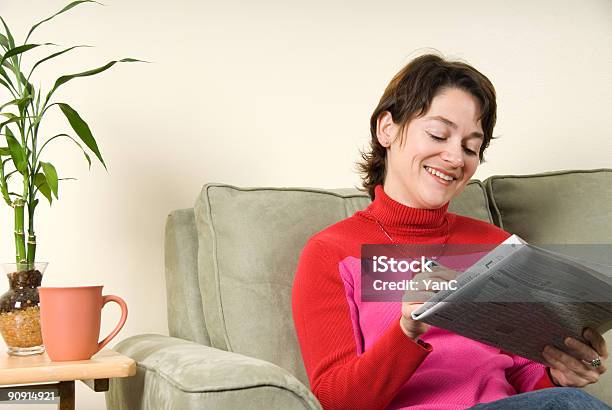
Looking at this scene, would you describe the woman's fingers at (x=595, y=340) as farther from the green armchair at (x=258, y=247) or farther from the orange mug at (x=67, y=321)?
the orange mug at (x=67, y=321)

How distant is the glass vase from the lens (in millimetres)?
1477

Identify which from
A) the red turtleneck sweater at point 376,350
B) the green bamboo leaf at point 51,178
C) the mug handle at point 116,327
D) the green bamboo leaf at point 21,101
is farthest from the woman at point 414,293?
the green bamboo leaf at point 21,101

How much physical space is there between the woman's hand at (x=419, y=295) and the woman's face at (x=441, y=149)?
0.38 m

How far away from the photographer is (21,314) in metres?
1.48

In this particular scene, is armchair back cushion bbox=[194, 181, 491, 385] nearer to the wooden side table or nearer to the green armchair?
the green armchair

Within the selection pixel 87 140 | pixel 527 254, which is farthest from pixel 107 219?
pixel 527 254

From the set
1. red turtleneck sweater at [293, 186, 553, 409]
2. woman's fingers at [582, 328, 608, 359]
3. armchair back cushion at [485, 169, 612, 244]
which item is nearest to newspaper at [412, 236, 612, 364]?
woman's fingers at [582, 328, 608, 359]

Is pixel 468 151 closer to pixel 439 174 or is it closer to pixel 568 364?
pixel 439 174

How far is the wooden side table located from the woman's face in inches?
24.3

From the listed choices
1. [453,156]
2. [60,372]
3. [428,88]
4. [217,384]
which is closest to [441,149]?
[453,156]

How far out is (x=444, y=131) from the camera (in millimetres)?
1534

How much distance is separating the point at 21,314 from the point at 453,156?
0.83 meters

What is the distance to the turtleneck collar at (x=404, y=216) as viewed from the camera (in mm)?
1578

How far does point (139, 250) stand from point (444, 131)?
0.87m
